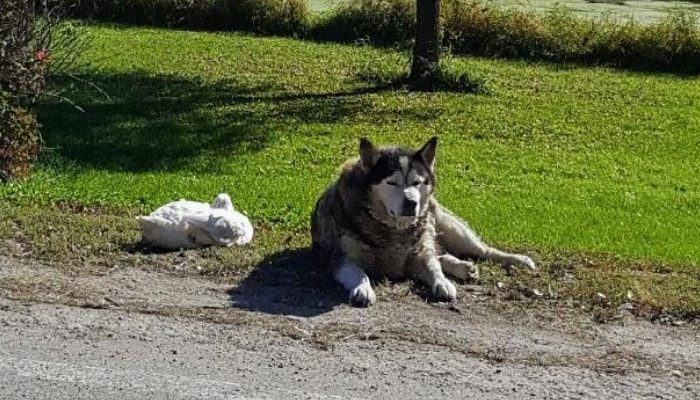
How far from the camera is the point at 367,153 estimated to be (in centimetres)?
757

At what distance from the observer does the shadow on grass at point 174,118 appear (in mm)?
12875

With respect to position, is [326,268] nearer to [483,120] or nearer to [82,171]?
[82,171]

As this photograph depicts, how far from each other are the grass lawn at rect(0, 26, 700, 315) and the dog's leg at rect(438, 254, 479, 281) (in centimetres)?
11

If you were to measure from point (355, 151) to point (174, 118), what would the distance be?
10.3ft

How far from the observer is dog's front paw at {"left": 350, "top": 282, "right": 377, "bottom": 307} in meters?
7.05

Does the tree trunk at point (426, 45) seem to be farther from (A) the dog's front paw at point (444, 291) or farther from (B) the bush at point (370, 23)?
(A) the dog's front paw at point (444, 291)

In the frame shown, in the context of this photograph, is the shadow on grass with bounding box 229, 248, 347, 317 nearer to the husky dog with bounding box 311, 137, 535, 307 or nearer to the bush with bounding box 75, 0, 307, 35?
the husky dog with bounding box 311, 137, 535, 307

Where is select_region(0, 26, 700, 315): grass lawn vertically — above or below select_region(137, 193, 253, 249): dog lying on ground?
below

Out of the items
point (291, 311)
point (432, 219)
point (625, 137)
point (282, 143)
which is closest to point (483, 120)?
point (625, 137)

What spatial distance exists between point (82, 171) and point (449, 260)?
17.7 feet

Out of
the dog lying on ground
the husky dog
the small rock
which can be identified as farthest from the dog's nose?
the dog lying on ground

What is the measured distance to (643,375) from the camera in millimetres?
5965

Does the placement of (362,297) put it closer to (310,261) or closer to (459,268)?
(459,268)

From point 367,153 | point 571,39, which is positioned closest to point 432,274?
point 367,153
